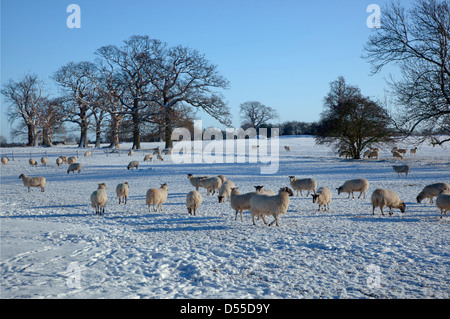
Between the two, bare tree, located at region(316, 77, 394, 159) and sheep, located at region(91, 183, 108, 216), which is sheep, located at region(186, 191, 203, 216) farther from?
bare tree, located at region(316, 77, 394, 159)

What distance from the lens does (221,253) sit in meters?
7.78

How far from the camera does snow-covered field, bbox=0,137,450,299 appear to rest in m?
5.77

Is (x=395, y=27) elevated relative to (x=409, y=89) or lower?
elevated

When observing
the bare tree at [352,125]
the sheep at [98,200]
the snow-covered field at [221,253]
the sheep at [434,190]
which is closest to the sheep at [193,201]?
the snow-covered field at [221,253]

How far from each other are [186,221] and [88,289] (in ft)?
18.5

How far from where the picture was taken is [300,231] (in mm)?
9609

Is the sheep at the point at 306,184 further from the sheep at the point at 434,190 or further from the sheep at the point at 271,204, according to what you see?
the sheep at the point at 271,204

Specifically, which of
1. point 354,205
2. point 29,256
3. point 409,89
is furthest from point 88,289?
point 409,89

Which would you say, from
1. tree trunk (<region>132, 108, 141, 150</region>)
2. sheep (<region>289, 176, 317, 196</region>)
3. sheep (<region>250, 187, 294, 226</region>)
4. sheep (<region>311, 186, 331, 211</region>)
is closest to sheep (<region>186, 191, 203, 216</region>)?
sheep (<region>250, 187, 294, 226</region>)

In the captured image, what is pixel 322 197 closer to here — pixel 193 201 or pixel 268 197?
pixel 268 197

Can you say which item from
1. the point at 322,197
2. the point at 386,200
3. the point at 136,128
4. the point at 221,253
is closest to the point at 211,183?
the point at 322,197

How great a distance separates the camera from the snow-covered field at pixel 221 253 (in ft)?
18.9

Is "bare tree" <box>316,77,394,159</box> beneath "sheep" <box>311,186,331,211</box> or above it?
above
